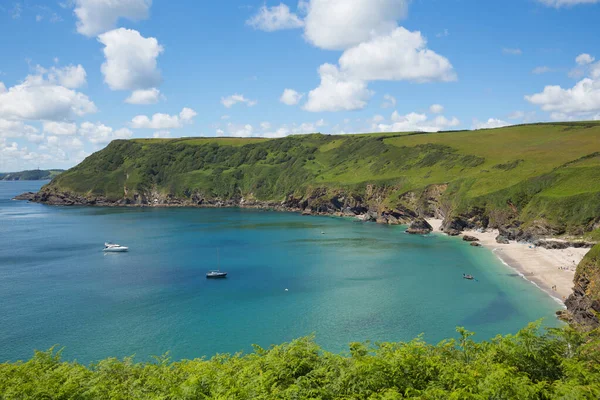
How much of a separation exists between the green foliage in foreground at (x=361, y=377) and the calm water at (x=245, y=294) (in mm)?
24796

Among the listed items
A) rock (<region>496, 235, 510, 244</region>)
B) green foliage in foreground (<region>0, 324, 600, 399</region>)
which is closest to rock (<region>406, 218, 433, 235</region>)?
rock (<region>496, 235, 510, 244</region>)

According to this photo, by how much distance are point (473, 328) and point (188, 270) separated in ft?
214

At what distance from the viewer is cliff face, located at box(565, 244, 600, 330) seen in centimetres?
5487

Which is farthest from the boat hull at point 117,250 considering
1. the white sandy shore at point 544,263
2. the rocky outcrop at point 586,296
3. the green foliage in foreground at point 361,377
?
the rocky outcrop at point 586,296

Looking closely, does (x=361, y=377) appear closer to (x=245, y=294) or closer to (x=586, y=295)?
(x=586, y=295)

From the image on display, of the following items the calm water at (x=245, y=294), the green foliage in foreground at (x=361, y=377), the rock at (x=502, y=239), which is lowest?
the calm water at (x=245, y=294)

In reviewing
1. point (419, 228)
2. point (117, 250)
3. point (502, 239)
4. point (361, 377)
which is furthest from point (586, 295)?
point (117, 250)

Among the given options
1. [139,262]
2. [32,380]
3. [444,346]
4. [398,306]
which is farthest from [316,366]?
[139,262]

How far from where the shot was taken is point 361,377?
80.4 feet

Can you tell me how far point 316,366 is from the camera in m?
28.4

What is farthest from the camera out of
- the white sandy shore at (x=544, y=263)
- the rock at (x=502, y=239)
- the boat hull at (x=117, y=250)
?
the boat hull at (x=117, y=250)

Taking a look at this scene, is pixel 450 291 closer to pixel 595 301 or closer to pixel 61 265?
pixel 595 301

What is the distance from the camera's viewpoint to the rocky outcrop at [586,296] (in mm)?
54875

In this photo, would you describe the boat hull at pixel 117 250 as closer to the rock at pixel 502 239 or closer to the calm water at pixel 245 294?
the calm water at pixel 245 294
